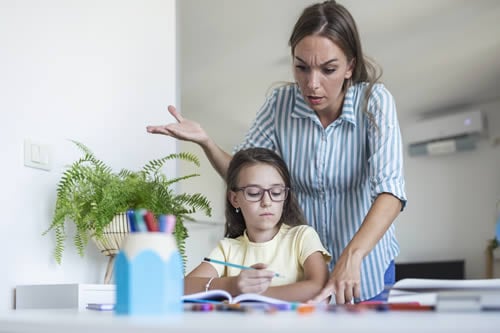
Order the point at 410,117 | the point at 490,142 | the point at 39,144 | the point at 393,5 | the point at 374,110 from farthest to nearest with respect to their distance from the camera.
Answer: the point at 410,117 → the point at 490,142 → the point at 393,5 → the point at 39,144 → the point at 374,110

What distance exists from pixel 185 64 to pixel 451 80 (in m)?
2.38

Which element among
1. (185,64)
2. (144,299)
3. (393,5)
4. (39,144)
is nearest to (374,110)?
(39,144)

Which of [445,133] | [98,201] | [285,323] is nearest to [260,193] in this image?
[98,201]

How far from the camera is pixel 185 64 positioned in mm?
5910

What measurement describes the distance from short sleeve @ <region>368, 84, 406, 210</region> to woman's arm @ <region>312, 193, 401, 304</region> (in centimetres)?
4

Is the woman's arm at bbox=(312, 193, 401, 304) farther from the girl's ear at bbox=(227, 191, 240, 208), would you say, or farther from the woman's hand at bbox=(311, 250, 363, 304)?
the girl's ear at bbox=(227, 191, 240, 208)

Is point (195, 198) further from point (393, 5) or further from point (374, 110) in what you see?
point (393, 5)

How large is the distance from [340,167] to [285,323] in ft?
4.06

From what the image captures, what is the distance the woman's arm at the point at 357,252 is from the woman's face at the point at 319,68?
1.04 feet

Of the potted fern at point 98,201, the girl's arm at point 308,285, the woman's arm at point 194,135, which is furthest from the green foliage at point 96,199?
the girl's arm at point 308,285

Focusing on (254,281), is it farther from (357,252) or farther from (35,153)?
(35,153)

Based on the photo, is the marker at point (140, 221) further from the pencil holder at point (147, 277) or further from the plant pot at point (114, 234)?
the plant pot at point (114, 234)

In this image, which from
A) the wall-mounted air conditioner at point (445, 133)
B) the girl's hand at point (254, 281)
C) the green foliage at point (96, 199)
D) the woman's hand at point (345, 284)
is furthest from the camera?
the wall-mounted air conditioner at point (445, 133)

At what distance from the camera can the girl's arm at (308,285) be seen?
4.80 feet
